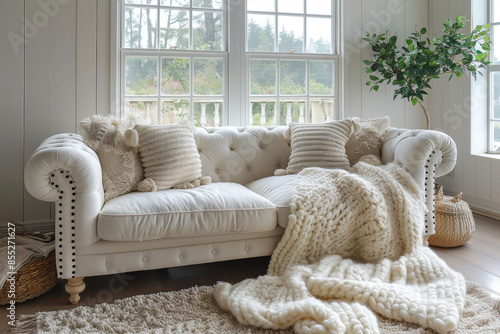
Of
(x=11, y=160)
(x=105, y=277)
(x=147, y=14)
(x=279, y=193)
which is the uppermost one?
(x=147, y=14)

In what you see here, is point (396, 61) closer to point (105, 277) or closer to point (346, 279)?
point (346, 279)

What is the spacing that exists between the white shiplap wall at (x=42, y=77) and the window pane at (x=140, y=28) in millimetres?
173

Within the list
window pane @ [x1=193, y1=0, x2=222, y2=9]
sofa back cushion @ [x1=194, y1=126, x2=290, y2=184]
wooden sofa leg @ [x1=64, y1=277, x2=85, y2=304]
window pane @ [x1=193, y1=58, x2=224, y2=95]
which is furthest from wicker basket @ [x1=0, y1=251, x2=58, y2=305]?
window pane @ [x1=193, y1=0, x2=222, y2=9]

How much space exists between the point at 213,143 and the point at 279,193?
0.76 meters

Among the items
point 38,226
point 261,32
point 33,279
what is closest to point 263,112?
point 261,32

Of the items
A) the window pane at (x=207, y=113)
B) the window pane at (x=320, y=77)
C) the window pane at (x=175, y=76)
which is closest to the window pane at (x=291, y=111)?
the window pane at (x=320, y=77)

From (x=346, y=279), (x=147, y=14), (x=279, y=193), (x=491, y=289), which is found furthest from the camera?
(x=147, y=14)

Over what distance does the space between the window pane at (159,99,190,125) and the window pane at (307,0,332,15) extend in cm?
139

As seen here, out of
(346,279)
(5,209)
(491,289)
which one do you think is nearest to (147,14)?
(5,209)

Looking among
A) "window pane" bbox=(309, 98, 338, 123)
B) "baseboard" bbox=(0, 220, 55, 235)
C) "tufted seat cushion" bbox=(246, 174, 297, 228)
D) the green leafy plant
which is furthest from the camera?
"window pane" bbox=(309, 98, 338, 123)

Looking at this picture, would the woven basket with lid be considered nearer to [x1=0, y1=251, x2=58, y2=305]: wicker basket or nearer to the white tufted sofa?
[x1=0, y1=251, x2=58, y2=305]: wicker basket

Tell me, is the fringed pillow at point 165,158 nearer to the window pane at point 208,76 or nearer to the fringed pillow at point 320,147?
the fringed pillow at point 320,147

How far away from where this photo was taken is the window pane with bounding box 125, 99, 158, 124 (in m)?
3.36

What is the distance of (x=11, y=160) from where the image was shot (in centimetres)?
307
